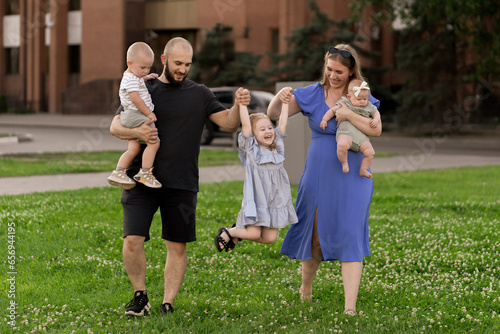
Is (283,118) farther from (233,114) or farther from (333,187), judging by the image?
(333,187)

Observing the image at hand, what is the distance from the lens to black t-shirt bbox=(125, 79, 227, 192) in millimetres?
4766

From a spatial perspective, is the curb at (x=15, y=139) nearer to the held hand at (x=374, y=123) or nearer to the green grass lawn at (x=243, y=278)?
the green grass lawn at (x=243, y=278)

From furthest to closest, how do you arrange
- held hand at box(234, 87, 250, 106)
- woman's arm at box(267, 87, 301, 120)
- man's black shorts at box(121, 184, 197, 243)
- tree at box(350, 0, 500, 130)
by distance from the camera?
tree at box(350, 0, 500, 130), woman's arm at box(267, 87, 301, 120), man's black shorts at box(121, 184, 197, 243), held hand at box(234, 87, 250, 106)

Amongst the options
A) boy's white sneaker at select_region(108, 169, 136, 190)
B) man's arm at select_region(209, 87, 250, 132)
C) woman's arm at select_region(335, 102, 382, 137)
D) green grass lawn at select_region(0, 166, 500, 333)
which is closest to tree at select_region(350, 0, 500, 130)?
green grass lawn at select_region(0, 166, 500, 333)

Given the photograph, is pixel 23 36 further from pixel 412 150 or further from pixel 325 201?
pixel 325 201

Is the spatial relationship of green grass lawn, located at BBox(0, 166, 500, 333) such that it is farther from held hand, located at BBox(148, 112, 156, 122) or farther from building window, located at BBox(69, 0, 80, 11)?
building window, located at BBox(69, 0, 80, 11)

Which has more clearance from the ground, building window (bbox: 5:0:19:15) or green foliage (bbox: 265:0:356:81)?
building window (bbox: 5:0:19:15)

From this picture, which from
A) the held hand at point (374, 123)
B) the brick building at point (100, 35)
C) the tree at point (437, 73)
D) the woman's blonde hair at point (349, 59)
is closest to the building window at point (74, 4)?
the brick building at point (100, 35)

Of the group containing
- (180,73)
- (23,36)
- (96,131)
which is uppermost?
(23,36)

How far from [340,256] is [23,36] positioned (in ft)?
171

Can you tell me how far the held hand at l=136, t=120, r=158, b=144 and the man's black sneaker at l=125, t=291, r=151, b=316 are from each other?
118cm

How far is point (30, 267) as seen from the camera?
6340 mm

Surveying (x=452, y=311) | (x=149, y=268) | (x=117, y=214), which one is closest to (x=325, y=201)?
(x=452, y=311)

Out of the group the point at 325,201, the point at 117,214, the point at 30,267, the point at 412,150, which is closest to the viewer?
the point at 325,201
